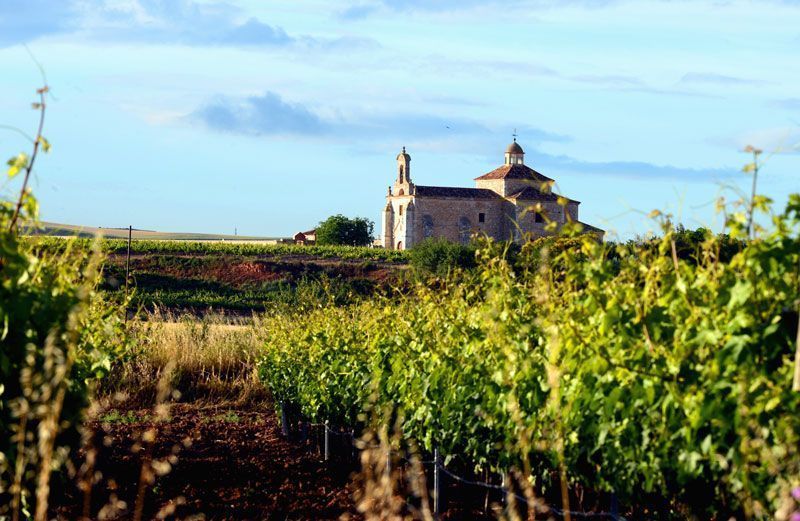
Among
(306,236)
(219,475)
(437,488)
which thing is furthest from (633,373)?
(306,236)

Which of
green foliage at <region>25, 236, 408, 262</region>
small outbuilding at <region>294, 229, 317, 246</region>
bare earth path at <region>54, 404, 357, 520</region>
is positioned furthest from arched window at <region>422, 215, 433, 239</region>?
bare earth path at <region>54, 404, 357, 520</region>

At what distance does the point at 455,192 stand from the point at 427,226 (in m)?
3.43

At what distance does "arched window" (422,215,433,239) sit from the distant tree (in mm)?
7142

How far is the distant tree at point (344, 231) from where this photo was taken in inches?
2968

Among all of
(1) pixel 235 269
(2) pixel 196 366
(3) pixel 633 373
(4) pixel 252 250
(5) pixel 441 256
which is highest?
(4) pixel 252 250

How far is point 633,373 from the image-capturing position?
16.2 feet

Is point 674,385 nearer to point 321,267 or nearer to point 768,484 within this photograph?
point 768,484

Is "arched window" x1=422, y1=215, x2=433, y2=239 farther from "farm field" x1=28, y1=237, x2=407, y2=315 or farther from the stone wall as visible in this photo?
"farm field" x1=28, y1=237, x2=407, y2=315

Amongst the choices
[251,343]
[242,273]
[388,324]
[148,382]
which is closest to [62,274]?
[388,324]

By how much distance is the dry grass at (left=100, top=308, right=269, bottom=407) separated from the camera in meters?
15.4

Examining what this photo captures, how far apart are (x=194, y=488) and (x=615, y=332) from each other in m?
4.98

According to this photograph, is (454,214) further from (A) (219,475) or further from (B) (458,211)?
(A) (219,475)

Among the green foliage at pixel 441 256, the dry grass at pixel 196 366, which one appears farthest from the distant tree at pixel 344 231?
the dry grass at pixel 196 366

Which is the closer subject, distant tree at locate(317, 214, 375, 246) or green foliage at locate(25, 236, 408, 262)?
green foliage at locate(25, 236, 408, 262)
